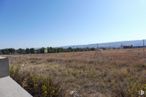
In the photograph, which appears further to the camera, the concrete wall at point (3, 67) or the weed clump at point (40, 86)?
the weed clump at point (40, 86)

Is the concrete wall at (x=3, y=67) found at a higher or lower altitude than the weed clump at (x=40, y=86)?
higher

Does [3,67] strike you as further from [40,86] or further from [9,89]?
[40,86]

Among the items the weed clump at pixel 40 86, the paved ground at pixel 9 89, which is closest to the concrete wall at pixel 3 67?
the paved ground at pixel 9 89

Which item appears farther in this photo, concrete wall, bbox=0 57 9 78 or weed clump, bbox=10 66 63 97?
weed clump, bbox=10 66 63 97

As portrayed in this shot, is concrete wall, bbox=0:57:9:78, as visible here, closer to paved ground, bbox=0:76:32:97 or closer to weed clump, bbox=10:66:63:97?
paved ground, bbox=0:76:32:97

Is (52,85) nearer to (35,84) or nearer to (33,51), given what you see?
(35,84)

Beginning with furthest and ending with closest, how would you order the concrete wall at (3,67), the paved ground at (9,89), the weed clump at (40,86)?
the weed clump at (40,86), the concrete wall at (3,67), the paved ground at (9,89)

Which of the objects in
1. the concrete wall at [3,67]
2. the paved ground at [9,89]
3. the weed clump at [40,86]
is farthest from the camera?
the weed clump at [40,86]

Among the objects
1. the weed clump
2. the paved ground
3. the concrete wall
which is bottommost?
the weed clump

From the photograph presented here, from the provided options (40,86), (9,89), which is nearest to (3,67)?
(9,89)

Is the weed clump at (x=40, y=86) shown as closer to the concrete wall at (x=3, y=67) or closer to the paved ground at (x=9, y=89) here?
the paved ground at (x=9, y=89)

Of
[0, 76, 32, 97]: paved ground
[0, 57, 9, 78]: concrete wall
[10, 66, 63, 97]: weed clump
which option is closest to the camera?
[0, 76, 32, 97]: paved ground

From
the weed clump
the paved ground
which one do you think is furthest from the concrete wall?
the weed clump

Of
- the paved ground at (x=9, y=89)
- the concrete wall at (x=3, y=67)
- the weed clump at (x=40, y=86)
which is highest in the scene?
the concrete wall at (x=3, y=67)
